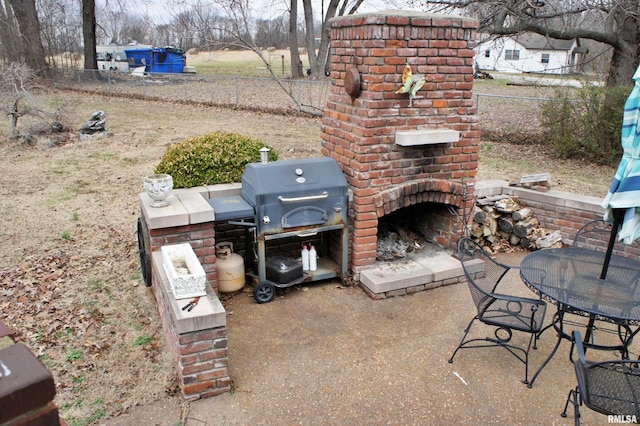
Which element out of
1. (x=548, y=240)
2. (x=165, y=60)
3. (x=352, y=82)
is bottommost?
(x=548, y=240)

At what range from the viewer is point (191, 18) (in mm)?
9234

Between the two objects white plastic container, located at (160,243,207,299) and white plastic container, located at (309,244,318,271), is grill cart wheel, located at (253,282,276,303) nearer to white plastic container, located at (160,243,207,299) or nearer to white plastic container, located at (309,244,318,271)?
white plastic container, located at (309,244,318,271)

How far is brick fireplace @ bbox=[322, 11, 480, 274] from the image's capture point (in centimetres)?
463

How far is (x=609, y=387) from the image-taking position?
9.22 feet

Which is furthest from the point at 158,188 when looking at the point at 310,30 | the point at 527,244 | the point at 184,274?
the point at 310,30

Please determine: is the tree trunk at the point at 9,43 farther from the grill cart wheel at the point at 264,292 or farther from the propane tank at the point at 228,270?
the grill cart wheel at the point at 264,292

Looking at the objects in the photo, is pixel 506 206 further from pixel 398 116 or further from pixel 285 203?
pixel 285 203

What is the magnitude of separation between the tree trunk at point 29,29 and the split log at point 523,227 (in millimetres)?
21041

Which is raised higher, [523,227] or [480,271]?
[523,227]

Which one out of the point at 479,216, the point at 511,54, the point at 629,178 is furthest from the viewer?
the point at 511,54

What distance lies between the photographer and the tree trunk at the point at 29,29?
68.1 ft

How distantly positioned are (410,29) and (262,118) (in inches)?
427

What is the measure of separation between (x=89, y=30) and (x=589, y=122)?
76.9 feet

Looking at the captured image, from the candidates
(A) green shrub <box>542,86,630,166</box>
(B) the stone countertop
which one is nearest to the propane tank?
(B) the stone countertop
